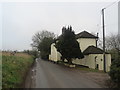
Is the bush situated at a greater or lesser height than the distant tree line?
lesser

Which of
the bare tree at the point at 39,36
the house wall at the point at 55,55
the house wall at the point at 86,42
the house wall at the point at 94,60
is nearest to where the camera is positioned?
the house wall at the point at 94,60

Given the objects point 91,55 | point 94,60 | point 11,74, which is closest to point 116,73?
point 11,74

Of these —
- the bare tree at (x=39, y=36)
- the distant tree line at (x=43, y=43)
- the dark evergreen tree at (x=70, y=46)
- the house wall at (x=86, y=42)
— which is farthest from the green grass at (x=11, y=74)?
the bare tree at (x=39, y=36)

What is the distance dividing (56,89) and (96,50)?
29.0m

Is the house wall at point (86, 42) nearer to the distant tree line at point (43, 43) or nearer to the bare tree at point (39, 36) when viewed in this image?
the distant tree line at point (43, 43)

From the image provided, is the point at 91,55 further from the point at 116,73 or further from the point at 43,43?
the point at 43,43

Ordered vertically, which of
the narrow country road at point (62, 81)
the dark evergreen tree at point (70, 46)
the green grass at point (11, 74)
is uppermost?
the dark evergreen tree at point (70, 46)

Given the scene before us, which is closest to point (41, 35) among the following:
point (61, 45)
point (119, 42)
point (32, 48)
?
point (32, 48)

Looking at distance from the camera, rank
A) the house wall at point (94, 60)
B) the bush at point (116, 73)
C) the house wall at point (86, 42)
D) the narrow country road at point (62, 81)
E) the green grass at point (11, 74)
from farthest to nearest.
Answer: the house wall at point (86, 42) < the house wall at point (94, 60) < the narrow country road at point (62, 81) < the bush at point (116, 73) < the green grass at point (11, 74)

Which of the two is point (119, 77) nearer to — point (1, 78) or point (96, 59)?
point (1, 78)

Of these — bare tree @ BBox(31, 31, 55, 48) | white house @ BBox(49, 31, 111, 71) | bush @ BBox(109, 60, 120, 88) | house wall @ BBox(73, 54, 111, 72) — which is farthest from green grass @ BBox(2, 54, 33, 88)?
bare tree @ BBox(31, 31, 55, 48)

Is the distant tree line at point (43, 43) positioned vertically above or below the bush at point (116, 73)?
above

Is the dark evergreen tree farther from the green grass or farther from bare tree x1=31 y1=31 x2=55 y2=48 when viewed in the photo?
bare tree x1=31 y1=31 x2=55 y2=48

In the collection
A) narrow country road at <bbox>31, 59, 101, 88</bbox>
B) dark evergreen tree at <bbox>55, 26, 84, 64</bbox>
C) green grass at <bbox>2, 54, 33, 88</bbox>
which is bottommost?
narrow country road at <bbox>31, 59, 101, 88</bbox>
